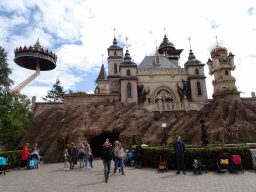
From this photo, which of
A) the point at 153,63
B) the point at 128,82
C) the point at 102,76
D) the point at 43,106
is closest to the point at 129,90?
the point at 128,82

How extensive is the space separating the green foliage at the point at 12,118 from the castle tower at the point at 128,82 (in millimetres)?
17772

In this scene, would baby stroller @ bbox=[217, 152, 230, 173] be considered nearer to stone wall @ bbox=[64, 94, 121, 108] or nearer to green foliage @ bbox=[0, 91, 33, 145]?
stone wall @ bbox=[64, 94, 121, 108]

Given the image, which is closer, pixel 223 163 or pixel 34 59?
pixel 223 163

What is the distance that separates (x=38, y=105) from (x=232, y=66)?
36723 millimetres

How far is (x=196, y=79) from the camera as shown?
33.6 metres

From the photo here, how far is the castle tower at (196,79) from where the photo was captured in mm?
32906

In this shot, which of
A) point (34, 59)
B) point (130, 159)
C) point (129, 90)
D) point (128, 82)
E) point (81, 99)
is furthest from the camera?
point (34, 59)

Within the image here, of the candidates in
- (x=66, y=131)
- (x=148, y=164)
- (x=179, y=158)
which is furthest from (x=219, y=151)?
(x=66, y=131)

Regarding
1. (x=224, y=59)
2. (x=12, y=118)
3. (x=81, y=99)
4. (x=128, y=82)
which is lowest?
(x=12, y=118)

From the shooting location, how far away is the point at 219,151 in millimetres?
10430

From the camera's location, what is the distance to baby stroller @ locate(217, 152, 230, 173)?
9.63 metres

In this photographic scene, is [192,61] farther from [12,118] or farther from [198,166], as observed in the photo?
[12,118]

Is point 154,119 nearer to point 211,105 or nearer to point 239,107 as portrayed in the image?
point 211,105

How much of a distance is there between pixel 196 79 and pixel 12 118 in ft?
117
